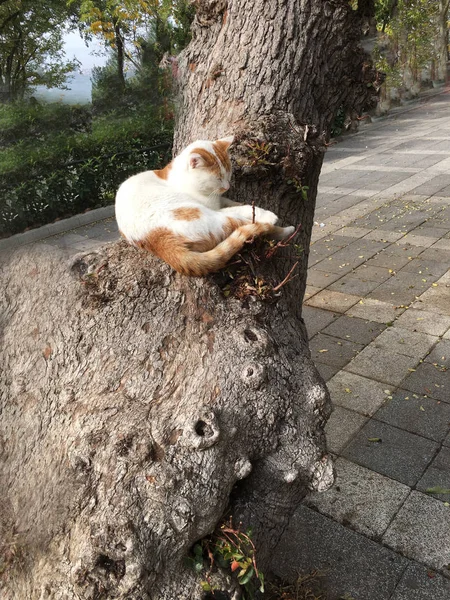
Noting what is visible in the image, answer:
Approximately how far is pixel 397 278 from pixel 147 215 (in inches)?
185

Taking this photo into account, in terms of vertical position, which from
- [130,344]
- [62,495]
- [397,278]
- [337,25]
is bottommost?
[397,278]

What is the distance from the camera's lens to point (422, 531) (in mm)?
2775

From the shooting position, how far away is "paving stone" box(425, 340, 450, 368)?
428 centimetres

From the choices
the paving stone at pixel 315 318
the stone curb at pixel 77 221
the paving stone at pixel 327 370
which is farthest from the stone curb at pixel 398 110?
the paving stone at pixel 327 370

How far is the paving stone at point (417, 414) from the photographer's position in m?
3.53

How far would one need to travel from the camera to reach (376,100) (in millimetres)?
2441

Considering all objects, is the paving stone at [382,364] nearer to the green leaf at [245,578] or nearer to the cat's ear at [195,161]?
the green leaf at [245,578]

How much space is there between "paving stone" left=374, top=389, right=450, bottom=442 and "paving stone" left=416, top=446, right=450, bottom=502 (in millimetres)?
195

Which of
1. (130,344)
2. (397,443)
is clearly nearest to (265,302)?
(130,344)

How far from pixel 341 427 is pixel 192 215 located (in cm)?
239

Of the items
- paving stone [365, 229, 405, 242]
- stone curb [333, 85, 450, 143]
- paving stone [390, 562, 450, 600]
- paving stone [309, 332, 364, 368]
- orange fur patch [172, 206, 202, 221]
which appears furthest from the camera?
stone curb [333, 85, 450, 143]

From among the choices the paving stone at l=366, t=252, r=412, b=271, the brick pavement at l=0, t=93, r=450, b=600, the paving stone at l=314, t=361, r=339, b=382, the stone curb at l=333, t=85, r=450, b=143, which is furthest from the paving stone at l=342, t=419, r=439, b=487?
the stone curb at l=333, t=85, r=450, b=143

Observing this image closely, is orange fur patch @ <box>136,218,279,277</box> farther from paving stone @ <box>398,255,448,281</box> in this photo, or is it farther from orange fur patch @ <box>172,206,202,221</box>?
paving stone @ <box>398,255,448,281</box>

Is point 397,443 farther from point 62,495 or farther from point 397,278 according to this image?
point 397,278
